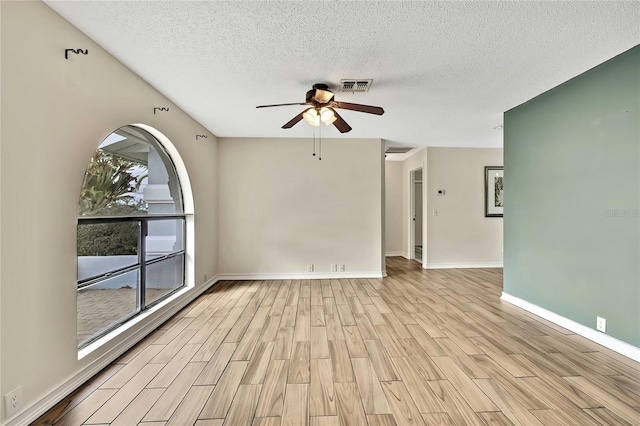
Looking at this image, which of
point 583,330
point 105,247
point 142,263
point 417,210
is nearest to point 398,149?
point 417,210

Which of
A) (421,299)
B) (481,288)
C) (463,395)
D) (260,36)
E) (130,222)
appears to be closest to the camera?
(463,395)

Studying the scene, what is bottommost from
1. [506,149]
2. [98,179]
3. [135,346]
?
[135,346]

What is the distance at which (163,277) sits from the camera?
3.30 metres

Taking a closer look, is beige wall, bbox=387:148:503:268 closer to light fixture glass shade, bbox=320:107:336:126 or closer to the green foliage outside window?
light fixture glass shade, bbox=320:107:336:126

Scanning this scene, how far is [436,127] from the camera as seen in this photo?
4.25 metres

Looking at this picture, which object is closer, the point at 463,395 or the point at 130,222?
the point at 463,395

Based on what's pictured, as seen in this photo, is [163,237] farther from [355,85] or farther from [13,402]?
[355,85]

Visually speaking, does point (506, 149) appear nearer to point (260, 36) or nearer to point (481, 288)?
point (481, 288)

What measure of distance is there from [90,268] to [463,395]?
2.87 metres

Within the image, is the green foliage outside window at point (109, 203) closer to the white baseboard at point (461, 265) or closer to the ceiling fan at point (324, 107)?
the ceiling fan at point (324, 107)

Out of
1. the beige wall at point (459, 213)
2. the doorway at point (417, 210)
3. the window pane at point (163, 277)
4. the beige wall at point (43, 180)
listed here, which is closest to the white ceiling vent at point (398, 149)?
the beige wall at point (459, 213)

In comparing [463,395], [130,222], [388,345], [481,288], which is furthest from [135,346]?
[481,288]

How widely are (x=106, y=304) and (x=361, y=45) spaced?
3035mm

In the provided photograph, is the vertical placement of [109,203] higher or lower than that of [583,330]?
higher
